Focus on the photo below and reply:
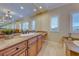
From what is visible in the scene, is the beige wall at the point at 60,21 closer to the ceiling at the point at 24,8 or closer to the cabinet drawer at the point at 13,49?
the ceiling at the point at 24,8

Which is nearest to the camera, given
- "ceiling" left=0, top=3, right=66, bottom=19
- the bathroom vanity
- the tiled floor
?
the bathroom vanity

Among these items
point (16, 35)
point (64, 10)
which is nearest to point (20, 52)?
point (16, 35)

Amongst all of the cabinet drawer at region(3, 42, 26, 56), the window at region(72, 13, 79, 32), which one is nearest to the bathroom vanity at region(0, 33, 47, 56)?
the cabinet drawer at region(3, 42, 26, 56)

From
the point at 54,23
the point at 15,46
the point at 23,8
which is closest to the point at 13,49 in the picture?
the point at 15,46

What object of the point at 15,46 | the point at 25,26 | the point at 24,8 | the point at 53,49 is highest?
the point at 24,8

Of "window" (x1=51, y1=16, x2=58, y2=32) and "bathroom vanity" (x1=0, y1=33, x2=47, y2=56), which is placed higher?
"window" (x1=51, y1=16, x2=58, y2=32)

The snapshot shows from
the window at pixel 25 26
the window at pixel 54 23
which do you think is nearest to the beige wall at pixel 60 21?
the window at pixel 54 23

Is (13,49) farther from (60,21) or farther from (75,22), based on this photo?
(75,22)

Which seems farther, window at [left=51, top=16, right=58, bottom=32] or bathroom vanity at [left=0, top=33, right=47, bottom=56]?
window at [left=51, top=16, right=58, bottom=32]

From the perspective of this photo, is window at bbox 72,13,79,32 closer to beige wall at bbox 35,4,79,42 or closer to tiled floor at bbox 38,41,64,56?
beige wall at bbox 35,4,79,42

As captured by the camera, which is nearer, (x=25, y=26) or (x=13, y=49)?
(x=13, y=49)

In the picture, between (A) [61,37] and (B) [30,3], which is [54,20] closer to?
(A) [61,37]

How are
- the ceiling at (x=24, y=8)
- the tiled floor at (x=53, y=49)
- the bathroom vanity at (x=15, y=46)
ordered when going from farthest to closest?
the tiled floor at (x=53, y=49) < the ceiling at (x=24, y=8) < the bathroom vanity at (x=15, y=46)

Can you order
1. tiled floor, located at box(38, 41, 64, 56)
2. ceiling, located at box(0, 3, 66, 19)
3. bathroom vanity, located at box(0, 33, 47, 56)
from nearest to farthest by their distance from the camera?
bathroom vanity, located at box(0, 33, 47, 56) < ceiling, located at box(0, 3, 66, 19) < tiled floor, located at box(38, 41, 64, 56)
